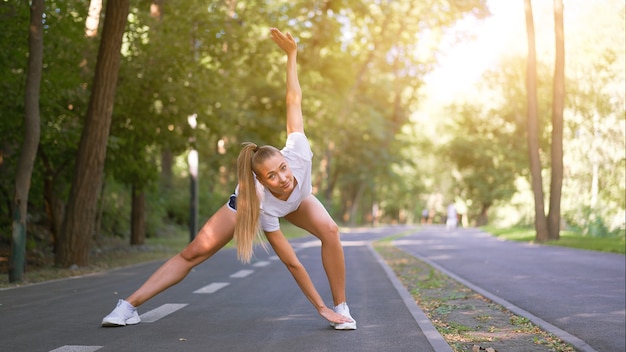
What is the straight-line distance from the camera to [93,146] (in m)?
15.4

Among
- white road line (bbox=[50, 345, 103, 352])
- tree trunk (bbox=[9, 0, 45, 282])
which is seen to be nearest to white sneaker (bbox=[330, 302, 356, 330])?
white road line (bbox=[50, 345, 103, 352])

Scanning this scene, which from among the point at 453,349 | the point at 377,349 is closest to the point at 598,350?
the point at 453,349

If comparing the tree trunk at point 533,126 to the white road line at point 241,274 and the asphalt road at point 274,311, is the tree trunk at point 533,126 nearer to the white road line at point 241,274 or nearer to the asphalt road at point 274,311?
the asphalt road at point 274,311

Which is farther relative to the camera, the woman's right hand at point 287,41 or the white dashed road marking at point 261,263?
the white dashed road marking at point 261,263

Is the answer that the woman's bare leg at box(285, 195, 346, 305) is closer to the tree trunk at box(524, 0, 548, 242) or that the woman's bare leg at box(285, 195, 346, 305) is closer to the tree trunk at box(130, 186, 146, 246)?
the tree trunk at box(130, 186, 146, 246)

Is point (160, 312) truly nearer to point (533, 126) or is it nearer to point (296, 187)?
point (296, 187)

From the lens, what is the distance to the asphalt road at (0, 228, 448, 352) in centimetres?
630

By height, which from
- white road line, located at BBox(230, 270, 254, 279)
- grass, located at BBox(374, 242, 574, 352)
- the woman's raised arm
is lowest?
grass, located at BBox(374, 242, 574, 352)

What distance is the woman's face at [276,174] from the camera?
6.38 meters

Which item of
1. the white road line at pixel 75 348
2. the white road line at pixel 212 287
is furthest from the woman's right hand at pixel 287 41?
the white road line at pixel 212 287

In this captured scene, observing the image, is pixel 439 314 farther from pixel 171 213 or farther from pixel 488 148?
pixel 488 148

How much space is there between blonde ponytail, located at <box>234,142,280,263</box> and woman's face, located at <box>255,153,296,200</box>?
0.24 feet

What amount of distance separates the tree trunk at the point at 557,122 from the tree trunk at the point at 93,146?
16973 millimetres

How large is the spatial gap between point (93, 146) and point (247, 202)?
31.2 ft
